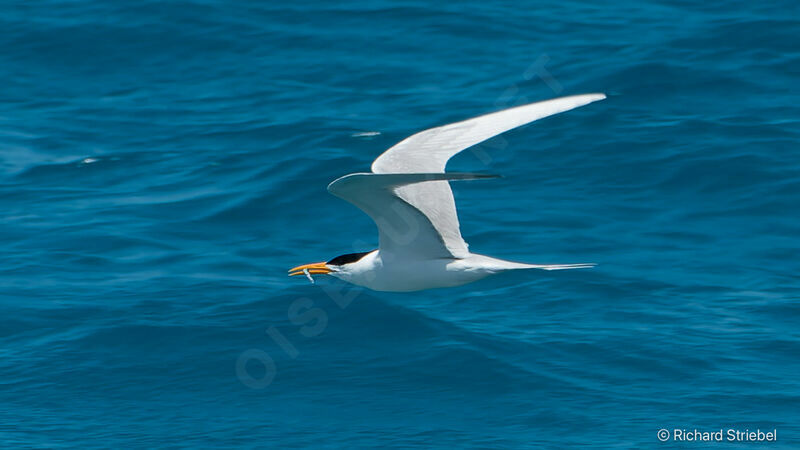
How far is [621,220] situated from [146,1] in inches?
471


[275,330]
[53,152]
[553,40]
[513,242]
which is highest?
[553,40]

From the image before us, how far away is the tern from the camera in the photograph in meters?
9.76

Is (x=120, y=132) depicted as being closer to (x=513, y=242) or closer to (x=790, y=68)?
(x=513, y=242)

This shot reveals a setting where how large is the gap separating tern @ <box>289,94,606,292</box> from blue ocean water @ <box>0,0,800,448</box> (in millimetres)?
1918

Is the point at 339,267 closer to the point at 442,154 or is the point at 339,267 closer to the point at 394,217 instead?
the point at 394,217

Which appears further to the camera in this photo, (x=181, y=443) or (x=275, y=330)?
A: (x=275, y=330)

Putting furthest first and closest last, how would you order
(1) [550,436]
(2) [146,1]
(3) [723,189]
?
(2) [146,1] → (3) [723,189] → (1) [550,436]

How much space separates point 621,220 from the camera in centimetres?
1519

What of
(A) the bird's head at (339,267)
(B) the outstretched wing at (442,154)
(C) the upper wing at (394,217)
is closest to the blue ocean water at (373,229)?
(A) the bird's head at (339,267)

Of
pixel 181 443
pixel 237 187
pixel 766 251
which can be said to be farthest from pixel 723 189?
pixel 181 443

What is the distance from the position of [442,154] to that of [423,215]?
0.59 m

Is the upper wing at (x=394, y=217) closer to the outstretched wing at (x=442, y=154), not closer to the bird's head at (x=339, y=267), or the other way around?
the outstretched wing at (x=442, y=154)

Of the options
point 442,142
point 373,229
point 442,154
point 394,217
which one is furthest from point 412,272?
point 373,229

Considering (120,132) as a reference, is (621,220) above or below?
below
